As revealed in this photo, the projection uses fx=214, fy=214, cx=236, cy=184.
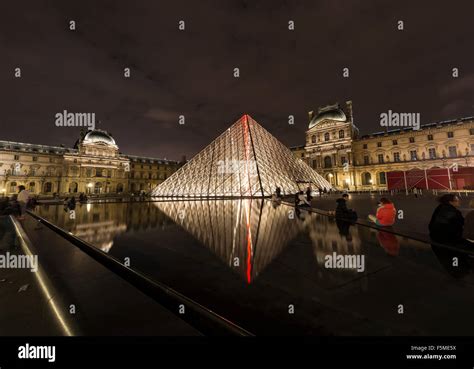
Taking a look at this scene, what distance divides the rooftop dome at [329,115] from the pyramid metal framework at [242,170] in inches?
987

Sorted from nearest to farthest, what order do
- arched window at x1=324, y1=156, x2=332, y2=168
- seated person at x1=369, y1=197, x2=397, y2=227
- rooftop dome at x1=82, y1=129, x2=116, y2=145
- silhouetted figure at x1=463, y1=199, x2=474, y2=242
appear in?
silhouetted figure at x1=463, y1=199, x2=474, y2=242, seated person at x1=369, y1=197, x2=397, y2=227, arched window at x1=324, y1=156, x2=332, y2=168, rooftop dome at x1=82, y1=129, x2=116, y2=145

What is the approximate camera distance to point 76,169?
44.2m

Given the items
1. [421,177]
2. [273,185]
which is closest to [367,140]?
[421,177]

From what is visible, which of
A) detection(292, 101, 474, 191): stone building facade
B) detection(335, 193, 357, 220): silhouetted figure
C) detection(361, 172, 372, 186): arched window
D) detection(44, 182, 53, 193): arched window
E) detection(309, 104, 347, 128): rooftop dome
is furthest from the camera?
detection(309, 104, 347, 128): rooftop dome

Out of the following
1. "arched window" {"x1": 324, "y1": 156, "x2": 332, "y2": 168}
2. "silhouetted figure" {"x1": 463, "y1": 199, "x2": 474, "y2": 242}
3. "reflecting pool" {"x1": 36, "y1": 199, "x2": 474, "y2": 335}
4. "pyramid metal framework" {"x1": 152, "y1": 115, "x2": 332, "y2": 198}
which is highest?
"arched window" {"x1": 324, "y1": 156, "x2": 332, "y2": 168}

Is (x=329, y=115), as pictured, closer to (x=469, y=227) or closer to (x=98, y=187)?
(x=469, y=227)

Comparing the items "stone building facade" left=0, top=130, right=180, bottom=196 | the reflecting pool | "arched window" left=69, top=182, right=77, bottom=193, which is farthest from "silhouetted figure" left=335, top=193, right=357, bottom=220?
"arched window" left=69, top=182, right=77, bottom=193

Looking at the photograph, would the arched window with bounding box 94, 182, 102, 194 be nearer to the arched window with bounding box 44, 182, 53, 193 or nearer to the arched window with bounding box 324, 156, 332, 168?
the arched window with bounding box 44, 182, 53, 193

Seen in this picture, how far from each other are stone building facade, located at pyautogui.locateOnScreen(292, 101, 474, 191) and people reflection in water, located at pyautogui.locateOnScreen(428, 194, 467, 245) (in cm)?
3123

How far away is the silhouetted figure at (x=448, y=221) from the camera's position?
365 cm

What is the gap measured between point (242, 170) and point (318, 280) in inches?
671

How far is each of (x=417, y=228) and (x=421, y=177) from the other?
107 ft

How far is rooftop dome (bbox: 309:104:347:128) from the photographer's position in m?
42.4

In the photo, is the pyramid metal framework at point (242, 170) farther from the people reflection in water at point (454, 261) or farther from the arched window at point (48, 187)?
the arched window at point (48, 187)
